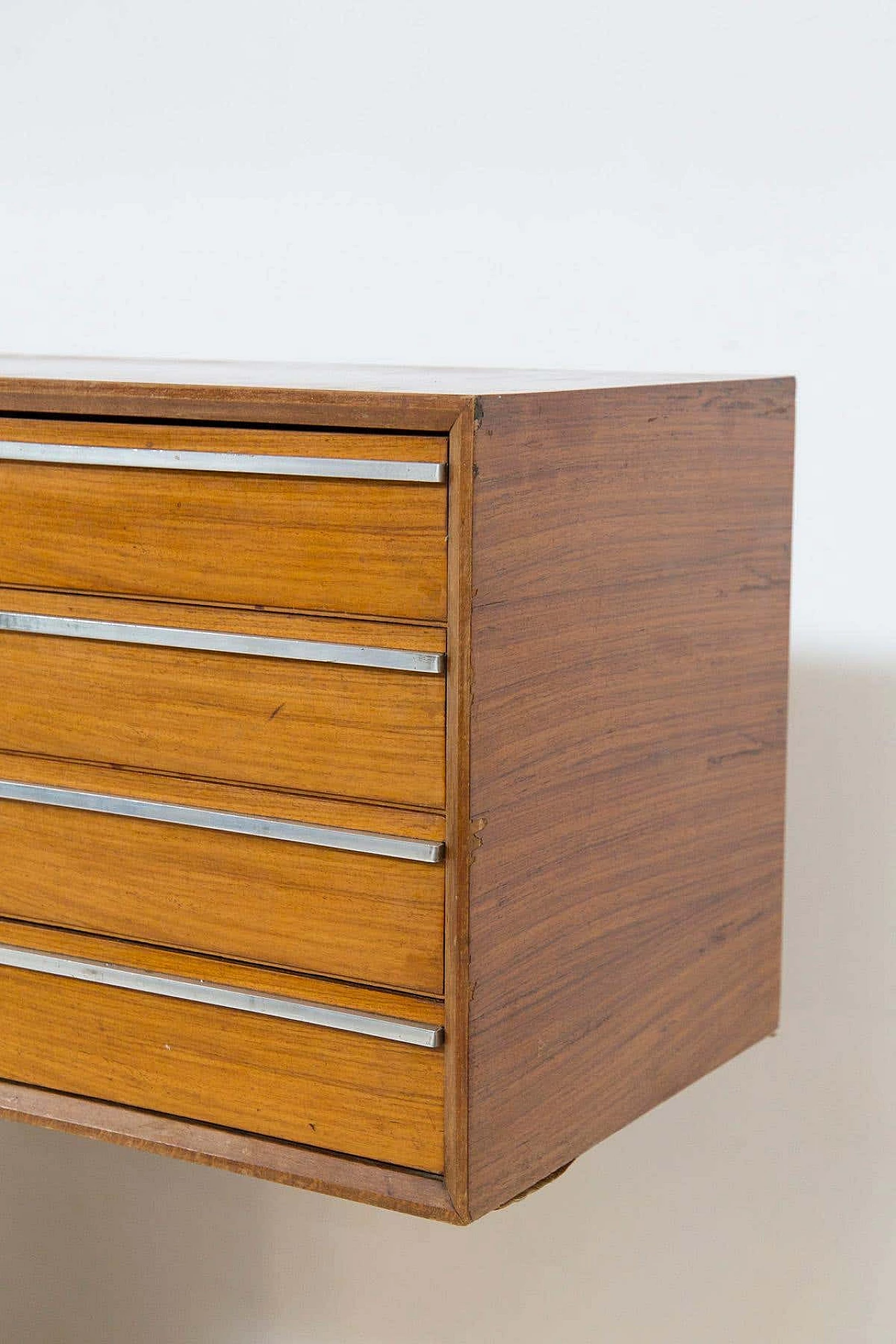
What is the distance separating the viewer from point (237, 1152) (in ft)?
3.91

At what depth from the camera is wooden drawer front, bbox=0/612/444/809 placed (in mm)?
1089

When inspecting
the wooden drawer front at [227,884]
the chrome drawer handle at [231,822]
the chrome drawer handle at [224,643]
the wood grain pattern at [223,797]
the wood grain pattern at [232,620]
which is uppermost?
the wood grain pattern at [232,620]

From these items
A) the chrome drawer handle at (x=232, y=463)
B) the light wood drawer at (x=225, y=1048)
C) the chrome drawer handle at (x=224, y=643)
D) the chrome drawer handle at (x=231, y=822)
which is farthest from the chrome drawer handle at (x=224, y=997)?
the chrome drawer handle at (x=232, y=463)

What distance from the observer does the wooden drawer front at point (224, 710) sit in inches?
42.9

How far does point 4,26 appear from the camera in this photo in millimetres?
2072

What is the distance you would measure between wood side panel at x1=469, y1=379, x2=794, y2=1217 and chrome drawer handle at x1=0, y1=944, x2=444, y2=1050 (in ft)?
0.18

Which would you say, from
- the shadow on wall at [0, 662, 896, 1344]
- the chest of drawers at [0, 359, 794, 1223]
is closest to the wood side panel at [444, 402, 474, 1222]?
the chest of drawers at [0, 359, 794, 1223]

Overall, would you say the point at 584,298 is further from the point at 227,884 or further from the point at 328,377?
the point at 227,884

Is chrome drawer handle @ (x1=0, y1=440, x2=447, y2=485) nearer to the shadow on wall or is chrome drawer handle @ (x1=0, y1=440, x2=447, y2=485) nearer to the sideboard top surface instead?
the sideboard top surface

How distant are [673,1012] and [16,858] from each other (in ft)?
1.65

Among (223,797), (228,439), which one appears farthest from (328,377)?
(223,797)

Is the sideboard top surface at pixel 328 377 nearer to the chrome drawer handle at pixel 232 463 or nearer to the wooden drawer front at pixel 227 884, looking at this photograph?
the chrome drawer handle at pixel 232 463

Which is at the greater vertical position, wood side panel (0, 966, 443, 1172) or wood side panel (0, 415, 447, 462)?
wood side panel (0, 415, 447, 462)

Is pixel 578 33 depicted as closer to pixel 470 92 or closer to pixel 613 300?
pixel 470 92
